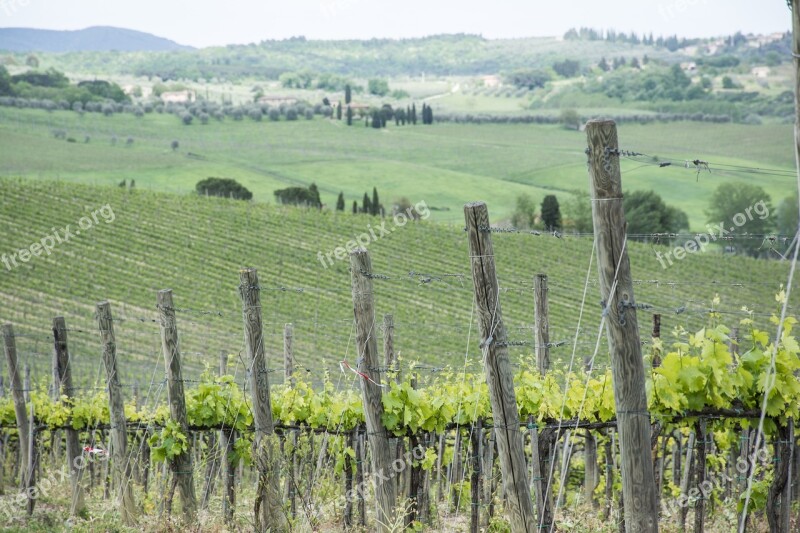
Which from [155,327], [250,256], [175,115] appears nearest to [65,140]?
[175,115]

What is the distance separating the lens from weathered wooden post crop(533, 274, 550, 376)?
9250mm

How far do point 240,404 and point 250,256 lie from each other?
39.9m

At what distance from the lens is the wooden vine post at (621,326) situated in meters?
5.17

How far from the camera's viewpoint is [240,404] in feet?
30.0

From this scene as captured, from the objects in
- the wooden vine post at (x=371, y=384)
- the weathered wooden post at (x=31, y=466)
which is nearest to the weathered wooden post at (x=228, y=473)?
the wooden vine post at (x=371, y=384)

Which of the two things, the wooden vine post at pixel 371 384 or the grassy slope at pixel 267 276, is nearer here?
the wooden vine post at pixel 371 384

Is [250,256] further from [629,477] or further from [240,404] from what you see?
[629,477]

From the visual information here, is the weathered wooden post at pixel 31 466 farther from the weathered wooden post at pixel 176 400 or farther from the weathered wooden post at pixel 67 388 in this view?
the weathered wooden post at pixel 176 400

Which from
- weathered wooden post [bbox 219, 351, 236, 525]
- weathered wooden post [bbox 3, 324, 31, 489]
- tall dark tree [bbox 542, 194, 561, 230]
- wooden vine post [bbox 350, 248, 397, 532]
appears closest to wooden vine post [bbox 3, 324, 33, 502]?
weathered wooden post [bbox 3, 324, 31, 489]

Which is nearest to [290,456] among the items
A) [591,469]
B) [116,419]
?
[116,419]

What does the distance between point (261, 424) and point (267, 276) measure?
37.7 meters

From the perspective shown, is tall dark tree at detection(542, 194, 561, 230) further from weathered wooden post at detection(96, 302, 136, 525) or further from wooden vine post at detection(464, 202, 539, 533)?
wooden vine post at detection(464, 202, 539, 533)

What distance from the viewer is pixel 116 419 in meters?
9.38

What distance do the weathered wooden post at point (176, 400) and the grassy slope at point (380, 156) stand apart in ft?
225
